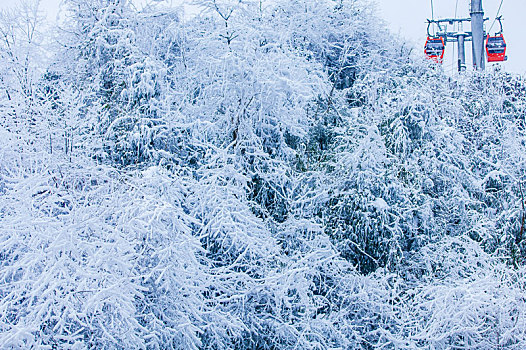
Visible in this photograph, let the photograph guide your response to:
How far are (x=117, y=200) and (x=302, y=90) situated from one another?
4130mm

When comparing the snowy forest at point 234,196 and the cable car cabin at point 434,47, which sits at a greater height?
→ the cable car cabin at point 434,47

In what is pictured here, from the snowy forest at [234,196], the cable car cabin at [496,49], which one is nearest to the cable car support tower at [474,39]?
the cable car cabin at [496,49]

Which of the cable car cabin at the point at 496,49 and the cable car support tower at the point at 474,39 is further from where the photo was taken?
the cable car cabin at the point at 496,49

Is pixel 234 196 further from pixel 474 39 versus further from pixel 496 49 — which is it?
pixel 496 49

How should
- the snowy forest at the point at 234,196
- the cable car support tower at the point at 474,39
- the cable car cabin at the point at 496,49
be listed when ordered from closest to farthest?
the snowy forest at the point at 234,196 < the cable car support tower at the point at 474,39 < the cable car cabin at the point at 496,49

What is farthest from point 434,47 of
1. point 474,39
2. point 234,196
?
point 234,196

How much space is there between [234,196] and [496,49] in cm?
1419

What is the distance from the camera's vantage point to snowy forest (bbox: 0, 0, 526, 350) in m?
5.89

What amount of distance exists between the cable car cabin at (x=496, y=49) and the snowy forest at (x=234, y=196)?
22.7ft

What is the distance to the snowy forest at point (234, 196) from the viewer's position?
589 centimetres

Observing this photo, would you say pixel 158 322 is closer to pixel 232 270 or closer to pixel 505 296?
pixel 232 270

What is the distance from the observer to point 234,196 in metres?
8.13

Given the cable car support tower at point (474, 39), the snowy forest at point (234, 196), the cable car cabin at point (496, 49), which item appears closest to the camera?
the snowy forest at point (234, 196)

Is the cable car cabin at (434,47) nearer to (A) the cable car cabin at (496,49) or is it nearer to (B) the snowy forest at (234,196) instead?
(A) the cable car cabin at (496,49)
